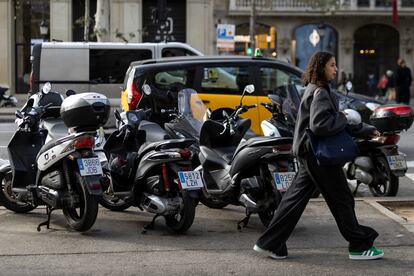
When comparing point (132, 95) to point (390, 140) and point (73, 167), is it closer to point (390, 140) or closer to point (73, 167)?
point (390, 140)

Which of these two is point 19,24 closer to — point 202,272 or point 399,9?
point 399,9

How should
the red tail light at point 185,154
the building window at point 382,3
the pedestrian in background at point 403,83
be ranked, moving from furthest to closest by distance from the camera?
the building window at point 382,3
the pedestrian in background at point 403,83
the red tail light at point 185,154

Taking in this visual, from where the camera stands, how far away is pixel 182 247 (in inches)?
249

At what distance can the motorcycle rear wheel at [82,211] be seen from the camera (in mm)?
6527

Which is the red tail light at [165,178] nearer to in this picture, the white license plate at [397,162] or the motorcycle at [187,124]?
the motorcycle at [187,124]

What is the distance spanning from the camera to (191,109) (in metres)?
7.87

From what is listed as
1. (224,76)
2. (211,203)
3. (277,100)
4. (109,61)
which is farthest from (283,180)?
(109,61)

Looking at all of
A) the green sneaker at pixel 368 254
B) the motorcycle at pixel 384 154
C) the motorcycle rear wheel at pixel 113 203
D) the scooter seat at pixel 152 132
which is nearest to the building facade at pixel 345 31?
the motorcycle at pixel 384 154

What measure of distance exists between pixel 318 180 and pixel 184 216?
1.49 m

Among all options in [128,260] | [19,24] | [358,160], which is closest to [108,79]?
[358,160]

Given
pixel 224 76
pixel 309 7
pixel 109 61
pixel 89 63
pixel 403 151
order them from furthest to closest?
1. pixel 309 7
2. pixel 109 61
3. pixel 89 63
4. pixel 403 151
5. pixel 224 76

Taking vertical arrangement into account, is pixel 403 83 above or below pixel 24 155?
above

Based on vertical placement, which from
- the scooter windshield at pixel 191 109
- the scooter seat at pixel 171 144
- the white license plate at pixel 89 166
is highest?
the scooter windshield at pixel 191 109

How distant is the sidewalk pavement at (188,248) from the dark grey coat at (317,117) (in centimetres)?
95
